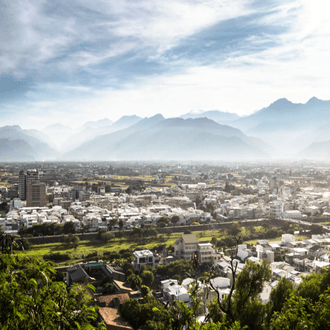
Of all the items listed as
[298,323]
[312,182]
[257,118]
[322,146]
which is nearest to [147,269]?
[298,323]

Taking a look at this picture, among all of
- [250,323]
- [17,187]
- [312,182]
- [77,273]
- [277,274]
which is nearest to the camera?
[250,323]

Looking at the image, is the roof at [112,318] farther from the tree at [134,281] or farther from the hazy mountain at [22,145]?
the hazy mountain at [22,145]

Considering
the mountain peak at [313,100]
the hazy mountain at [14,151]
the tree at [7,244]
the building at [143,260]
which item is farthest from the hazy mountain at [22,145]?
the mountain peak at [313,100]

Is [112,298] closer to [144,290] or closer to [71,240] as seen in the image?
[144,290]

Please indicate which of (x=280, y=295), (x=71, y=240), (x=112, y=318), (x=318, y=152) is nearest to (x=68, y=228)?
(x=71, y=240)

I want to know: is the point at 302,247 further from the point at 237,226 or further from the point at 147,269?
the point at 147,269

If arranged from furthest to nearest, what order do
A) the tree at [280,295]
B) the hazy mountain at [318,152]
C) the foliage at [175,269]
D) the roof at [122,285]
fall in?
the hazy mountain at [318,152]
the foliage at [175,269]
the roof at [122,285]
the tree at [280,295]
